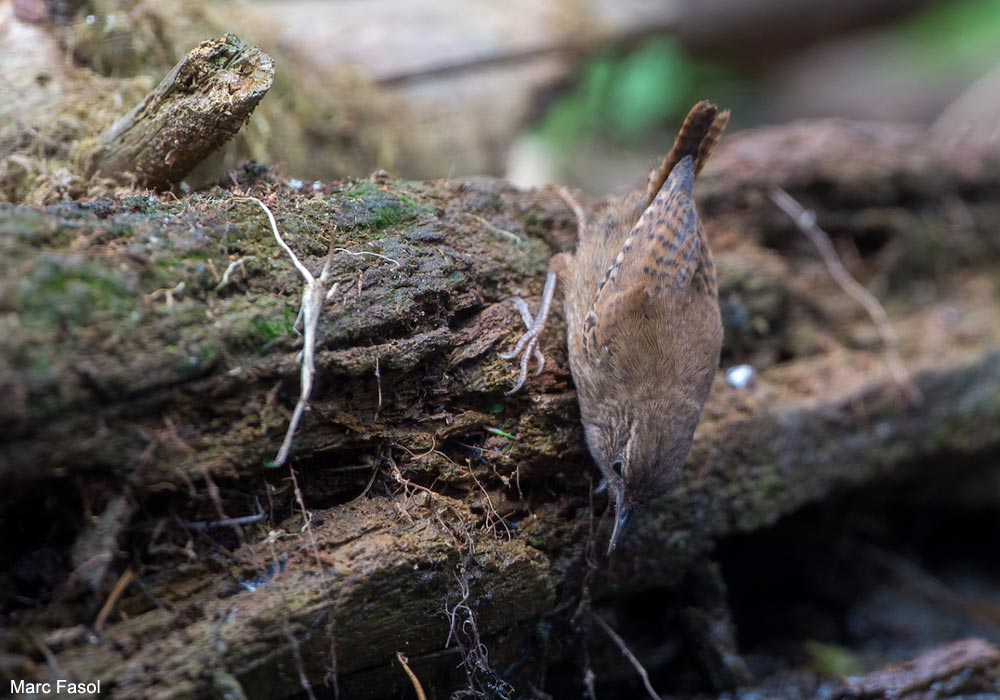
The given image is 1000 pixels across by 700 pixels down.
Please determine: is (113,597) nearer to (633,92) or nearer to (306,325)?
(306,325)

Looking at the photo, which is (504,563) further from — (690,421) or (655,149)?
(655,149)

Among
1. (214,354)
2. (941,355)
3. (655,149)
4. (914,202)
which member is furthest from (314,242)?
(655,149)

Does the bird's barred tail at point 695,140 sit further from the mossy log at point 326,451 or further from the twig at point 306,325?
the twig at point 306,325

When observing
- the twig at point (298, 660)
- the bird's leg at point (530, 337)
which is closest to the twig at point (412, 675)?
the twig at point (298, 660)

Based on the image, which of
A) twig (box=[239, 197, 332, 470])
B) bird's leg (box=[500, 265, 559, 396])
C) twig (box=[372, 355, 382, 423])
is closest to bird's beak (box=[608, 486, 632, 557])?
bird's leg (box=[500, 265, 559, 396])

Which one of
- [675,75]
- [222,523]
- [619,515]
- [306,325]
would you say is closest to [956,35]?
[675,75]

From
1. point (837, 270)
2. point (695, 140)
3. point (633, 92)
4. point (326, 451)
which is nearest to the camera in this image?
point (326, 451)

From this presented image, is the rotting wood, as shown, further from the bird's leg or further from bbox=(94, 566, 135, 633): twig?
bbox=(94, 566, 135, 633): twig
